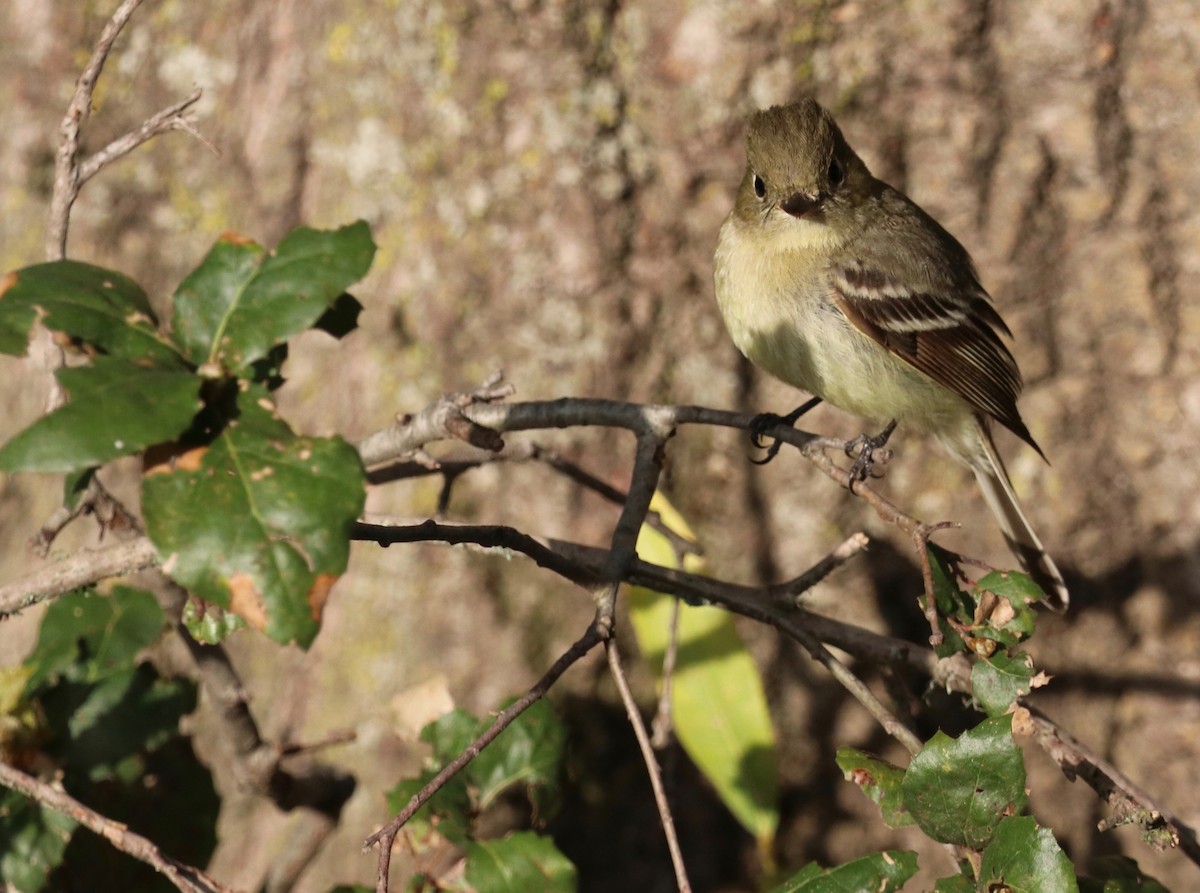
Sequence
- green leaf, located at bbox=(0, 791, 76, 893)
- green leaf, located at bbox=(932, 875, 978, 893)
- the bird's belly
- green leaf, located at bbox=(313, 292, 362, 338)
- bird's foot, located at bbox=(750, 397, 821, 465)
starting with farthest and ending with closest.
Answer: the bird's belly → bird's foot, located at bbox=(750, 397, 821, 465) → green leaf, located at bbox=(0, 791, 76, 893) → green leaf, located at bbox=(313, 292, 362, 338) → green leaf, located at bbox=(932, 875, 978, 893)

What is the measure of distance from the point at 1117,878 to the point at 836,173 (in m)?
1.80

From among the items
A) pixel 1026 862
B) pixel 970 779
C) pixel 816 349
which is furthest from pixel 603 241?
pixel 1026 862

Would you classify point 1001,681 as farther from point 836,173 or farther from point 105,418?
point 836,173

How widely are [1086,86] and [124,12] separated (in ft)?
7.62

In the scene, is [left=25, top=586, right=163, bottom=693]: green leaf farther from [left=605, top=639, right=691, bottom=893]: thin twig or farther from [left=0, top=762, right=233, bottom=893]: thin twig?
[left=605, top=639, right=691, bottom=893]: thin twig

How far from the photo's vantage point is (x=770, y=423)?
2.29m

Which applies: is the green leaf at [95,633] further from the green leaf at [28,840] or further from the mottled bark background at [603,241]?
the mottled bark background at [603,241]

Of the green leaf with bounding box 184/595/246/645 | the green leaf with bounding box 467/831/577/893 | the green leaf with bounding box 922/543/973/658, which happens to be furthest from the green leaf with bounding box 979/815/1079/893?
the green leaf with bounding box 184/595/246/645

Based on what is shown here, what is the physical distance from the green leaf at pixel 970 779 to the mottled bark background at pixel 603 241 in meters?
1.59

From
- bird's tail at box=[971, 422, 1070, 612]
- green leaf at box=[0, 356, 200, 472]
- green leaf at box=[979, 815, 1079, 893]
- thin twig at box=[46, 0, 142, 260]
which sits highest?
thin twig at box=[46, 0, 142, 260]

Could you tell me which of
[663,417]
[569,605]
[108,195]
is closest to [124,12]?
[663,417]

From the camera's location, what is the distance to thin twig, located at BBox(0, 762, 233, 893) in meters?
1.39

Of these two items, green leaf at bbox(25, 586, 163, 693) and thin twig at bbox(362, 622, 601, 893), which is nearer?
thin twig at bbox(362, 622, 601, 893)

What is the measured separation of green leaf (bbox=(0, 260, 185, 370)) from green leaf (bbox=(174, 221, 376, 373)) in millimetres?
50
